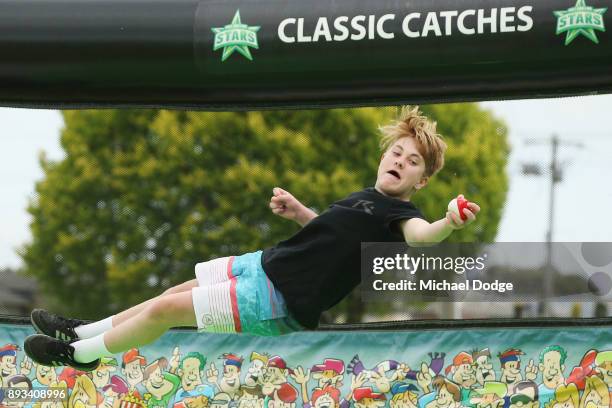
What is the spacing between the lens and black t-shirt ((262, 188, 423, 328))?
8.85 ft

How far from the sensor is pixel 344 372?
12.6 ft

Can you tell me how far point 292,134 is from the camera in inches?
221

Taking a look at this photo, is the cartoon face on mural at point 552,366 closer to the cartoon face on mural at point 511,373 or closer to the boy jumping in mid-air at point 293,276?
the cartoon face on mural at point 511,373

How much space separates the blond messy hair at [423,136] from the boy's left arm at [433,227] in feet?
0.91

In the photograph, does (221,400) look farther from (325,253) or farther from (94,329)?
(325,253)

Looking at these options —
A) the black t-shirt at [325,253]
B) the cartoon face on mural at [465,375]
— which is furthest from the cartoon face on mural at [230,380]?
the black t-shirt at [325,253]

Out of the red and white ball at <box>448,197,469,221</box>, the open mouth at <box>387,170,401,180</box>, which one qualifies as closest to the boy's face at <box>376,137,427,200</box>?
the open mouth at <box>387,170,401,180</box>

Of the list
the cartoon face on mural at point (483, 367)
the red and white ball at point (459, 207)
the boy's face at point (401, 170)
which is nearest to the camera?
the red and white ball at point (459, 207)

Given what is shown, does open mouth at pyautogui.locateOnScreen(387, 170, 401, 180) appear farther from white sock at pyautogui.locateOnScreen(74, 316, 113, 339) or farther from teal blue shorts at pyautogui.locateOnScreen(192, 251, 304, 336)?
white sock at pyautogui.locateOnScreen(74, 316, 113, 339)

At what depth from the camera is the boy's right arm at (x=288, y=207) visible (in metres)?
2.96

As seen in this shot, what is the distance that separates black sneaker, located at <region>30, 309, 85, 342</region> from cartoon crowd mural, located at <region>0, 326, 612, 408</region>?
3.05ft

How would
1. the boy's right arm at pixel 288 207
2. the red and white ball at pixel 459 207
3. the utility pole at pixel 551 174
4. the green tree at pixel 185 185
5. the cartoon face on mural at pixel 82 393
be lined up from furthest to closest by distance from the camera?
1. the green tree at pixel 185 185
2. the cartoon face on mural at pixel 82 393
3. the utility pole at pixel 551 174
4. the boy's right arm at pixel 288 207
5. the red and white ball at pixel 459 207

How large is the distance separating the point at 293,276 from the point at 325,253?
12 cm

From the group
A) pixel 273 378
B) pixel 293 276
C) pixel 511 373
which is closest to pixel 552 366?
pixel 511 373
